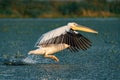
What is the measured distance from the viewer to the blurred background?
196 feet

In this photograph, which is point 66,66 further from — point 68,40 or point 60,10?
point 60,10

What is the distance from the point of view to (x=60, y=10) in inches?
2467

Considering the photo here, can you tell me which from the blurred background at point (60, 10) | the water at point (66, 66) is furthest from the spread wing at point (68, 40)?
the blurred background at point (60, 10)

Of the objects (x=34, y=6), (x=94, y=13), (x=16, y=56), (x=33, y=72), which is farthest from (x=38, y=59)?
(x=34, y=6)

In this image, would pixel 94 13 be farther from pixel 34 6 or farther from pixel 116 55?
pixel 116 55

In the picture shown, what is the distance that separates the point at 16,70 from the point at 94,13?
45.0 m

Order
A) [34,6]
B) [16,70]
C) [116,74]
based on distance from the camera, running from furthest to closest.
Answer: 1. [34,6]
2. [16,70]
3. [116,74]

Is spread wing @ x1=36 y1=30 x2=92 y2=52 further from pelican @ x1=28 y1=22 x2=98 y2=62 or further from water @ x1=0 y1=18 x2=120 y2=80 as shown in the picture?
water @ x1=0 y1=18 x2=120 y2=80

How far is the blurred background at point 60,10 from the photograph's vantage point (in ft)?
196

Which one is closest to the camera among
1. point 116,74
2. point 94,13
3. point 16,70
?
point 116,74

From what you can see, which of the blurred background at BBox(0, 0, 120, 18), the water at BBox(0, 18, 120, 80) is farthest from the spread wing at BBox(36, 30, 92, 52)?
the blurred background at BBox(0, 0, 120, 18)

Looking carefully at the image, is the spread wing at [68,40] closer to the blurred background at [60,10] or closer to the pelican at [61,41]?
the pelican at [61,41]

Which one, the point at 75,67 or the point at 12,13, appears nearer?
the point at 75,67

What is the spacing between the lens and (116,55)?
18.2 m
